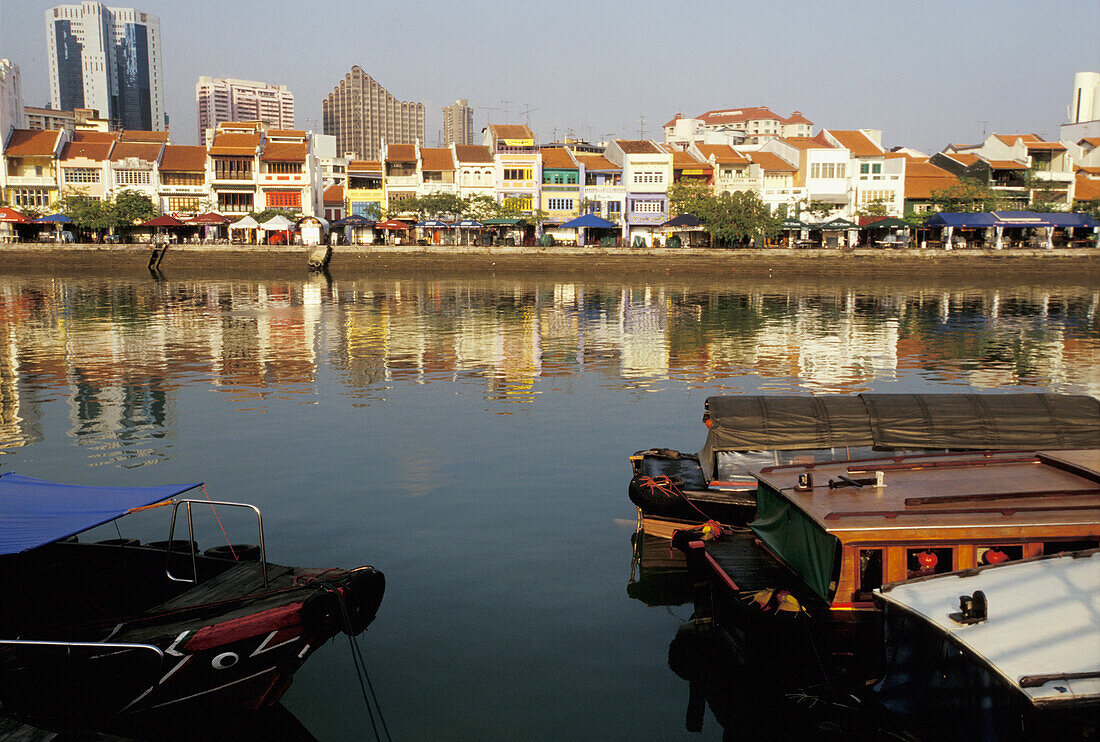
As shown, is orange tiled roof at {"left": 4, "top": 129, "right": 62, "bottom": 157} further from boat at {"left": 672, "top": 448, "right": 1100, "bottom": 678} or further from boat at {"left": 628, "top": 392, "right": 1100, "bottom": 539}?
boat at {"left": 672, "top": 448, "right": 1100, "bottom": 678}

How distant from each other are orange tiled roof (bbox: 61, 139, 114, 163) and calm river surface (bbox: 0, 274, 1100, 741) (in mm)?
27917

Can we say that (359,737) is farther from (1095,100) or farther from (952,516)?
(1095,100)

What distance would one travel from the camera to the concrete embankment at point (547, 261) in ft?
205

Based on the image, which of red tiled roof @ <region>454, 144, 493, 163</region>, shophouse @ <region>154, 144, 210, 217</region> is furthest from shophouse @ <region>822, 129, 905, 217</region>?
shophouse @ <region>154, 144, 210, 217</region>

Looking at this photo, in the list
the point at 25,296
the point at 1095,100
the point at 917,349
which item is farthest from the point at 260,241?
the point at 1095,100

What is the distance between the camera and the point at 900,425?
13.0 meters

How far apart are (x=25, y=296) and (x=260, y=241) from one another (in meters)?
25.8

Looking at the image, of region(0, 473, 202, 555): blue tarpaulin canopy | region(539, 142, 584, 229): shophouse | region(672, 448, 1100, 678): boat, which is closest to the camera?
region(0, 473, 202, 555): blue tarpaulin canopy

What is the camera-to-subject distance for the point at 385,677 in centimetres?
951

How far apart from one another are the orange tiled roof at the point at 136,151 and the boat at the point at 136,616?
69252 mm

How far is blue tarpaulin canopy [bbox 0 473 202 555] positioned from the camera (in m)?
8.59

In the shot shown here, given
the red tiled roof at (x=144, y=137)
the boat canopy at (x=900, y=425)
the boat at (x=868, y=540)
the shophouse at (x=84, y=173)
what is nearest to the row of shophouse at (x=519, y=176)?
the shophouse at (x=84, y=173)

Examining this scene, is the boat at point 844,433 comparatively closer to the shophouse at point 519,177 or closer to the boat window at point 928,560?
the boat window at point 928,560

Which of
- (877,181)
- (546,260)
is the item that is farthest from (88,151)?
(877,181)
